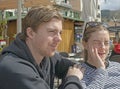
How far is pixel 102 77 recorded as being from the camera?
229 centimetres

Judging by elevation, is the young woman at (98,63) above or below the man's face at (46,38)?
below

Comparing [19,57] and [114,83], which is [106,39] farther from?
[19,57]

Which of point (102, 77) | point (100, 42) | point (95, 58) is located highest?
point (100, 42)

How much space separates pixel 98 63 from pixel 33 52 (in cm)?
69

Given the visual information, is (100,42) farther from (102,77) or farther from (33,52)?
(33,52)

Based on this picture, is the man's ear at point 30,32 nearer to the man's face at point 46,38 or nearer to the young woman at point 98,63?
the man's face at point 46,38

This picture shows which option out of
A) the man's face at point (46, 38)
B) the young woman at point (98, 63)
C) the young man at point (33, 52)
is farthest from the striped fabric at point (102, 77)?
the man's face at point (46, 38)

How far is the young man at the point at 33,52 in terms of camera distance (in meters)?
1.61

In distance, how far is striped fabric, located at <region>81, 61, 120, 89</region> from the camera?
2.29 m

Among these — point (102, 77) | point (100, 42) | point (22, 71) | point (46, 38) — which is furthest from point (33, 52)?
point (100, 42)

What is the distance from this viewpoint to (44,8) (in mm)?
1841

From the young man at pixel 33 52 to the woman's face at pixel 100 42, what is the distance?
0.50 meters

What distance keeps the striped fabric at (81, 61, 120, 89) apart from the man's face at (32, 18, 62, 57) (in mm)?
577

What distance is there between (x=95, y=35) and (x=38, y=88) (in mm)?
1031
